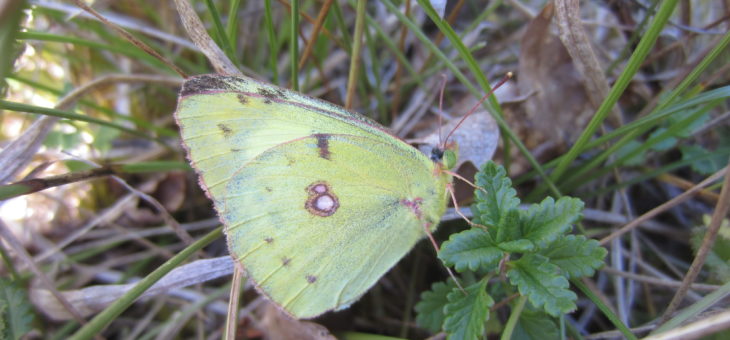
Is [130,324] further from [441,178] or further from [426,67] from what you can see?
[426,67]

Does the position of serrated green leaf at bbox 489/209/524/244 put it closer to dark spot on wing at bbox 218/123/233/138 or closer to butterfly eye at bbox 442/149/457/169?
butterfly eye at bbox 442/149/457/169

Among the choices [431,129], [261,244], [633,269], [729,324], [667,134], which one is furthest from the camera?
[431,129]

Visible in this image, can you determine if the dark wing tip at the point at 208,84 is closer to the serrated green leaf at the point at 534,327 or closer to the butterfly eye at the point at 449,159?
Answer: the butterfly eye at the point at 449,159

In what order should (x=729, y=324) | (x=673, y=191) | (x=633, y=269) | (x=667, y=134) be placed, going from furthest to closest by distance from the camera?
1. (x=673, y=191)
2. (x=633, y=269)
3. (x=667, y=134)
4. (x=729, y=324)

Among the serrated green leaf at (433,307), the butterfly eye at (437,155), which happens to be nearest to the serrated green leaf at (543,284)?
the serrated green leaf at (433,307)

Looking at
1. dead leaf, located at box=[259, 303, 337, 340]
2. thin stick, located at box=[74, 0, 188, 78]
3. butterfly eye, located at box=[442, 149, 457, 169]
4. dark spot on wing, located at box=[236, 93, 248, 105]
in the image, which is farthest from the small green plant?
thin stick, located at box=[74, 0, 188, 78]

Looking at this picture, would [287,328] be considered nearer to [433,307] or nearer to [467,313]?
[433,307]

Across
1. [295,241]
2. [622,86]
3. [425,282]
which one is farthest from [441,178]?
[425,282]
